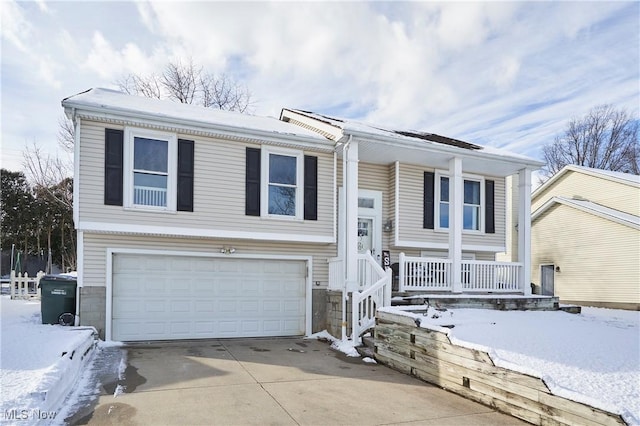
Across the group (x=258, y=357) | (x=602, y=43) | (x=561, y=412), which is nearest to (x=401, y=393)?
(x=561, y=412)

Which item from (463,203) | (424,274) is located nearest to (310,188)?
(424,274)

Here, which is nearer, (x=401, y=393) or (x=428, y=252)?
(x=401, y=393)

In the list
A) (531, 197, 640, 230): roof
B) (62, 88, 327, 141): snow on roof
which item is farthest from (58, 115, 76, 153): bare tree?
(531, 197, 640, 230): roof

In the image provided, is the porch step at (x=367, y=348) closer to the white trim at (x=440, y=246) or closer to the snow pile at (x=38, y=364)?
the white trim at (x=440, y=246)

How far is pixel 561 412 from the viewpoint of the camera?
445 centimetres

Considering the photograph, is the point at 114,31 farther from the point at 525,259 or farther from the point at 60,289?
the point at 525,259

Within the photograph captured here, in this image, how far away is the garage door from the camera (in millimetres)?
9664

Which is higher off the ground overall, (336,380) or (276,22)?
(276,22)

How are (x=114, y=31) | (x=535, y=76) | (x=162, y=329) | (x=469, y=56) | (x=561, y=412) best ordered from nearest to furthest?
1. (x=561, y=412)
2. (x=162, y=329)
3. (x=114, y=31)
4. (x=469, y=56)
5. (x=535, y=76)

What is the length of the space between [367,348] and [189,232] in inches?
174

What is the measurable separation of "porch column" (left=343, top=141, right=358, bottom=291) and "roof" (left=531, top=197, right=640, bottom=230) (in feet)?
37.3

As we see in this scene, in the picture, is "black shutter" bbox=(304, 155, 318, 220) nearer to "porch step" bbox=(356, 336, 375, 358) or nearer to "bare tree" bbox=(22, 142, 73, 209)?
"porch step" bbox=(356, 336, 375, 358)

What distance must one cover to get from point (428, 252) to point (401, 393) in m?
6.91

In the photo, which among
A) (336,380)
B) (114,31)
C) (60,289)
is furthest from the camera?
(114,31)
